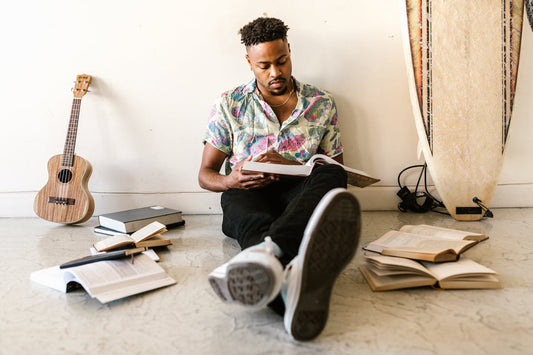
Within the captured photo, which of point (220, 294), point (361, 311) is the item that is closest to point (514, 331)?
point (361, 311)

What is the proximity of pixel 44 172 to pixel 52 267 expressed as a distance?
1281 millimetres

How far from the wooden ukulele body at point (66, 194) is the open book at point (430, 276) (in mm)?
1690

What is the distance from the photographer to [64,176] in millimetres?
2527

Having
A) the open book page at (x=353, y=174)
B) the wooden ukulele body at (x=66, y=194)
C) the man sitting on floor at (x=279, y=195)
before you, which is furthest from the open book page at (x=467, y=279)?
the wooden ukulele body at (x=66, y=194)

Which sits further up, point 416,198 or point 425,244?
point 425,244

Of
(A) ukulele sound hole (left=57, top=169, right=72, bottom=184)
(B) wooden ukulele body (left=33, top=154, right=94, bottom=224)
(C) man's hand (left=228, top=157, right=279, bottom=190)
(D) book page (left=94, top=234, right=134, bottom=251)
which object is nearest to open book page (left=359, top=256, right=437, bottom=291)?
(C) man's hand (left=228, top=157, right=279, bottom=190)

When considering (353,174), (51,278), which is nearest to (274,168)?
(353,174)

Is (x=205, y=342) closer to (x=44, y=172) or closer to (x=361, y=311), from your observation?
(x=361, y=311)

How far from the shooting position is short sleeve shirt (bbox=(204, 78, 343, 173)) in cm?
221

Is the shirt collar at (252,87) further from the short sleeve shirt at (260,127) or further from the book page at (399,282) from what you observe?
the book page at (399,282)

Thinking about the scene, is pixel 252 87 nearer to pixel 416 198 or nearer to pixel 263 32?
pixel 263 32

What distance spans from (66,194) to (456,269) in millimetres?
2028

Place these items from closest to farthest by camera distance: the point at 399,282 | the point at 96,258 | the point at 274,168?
the point at 399,282, the point at 96,258, the point at 274,168

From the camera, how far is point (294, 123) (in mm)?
2223
